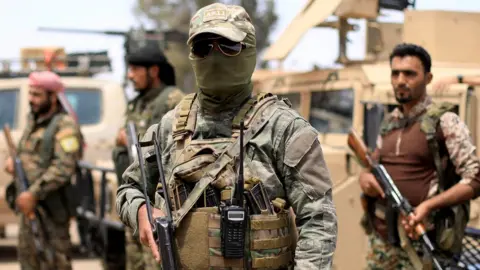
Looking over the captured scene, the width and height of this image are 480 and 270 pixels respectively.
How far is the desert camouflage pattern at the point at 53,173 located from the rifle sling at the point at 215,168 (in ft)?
12.4

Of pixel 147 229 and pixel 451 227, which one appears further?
pixel 451 227

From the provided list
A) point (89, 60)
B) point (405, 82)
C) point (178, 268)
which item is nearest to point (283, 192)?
point (178, 268)

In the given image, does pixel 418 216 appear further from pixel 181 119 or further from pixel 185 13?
pixel 185 13

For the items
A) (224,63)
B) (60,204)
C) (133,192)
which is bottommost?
(60,204)

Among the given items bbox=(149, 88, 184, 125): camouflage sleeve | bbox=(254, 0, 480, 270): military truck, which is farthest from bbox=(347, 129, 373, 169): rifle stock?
bbox=(149, 88, 184, 125): camouflage sleeve

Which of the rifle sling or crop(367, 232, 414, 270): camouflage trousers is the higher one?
the rifle sling

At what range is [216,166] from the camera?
271 centimetres

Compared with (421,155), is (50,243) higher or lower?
lower

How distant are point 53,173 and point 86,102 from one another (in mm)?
4366

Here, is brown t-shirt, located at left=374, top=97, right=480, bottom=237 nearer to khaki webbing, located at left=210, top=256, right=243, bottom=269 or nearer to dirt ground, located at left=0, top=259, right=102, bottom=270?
khaki webbing, located at left=210, top=256, right=243, bottom=269

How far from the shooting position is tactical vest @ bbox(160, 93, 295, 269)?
2.68m

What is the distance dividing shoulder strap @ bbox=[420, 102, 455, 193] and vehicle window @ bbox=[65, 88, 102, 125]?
6611 millimetres

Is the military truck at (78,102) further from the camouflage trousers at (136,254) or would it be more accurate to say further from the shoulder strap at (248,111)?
the shoulder strap at (248,111)

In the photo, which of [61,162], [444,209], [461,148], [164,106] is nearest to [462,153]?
[461,148]
